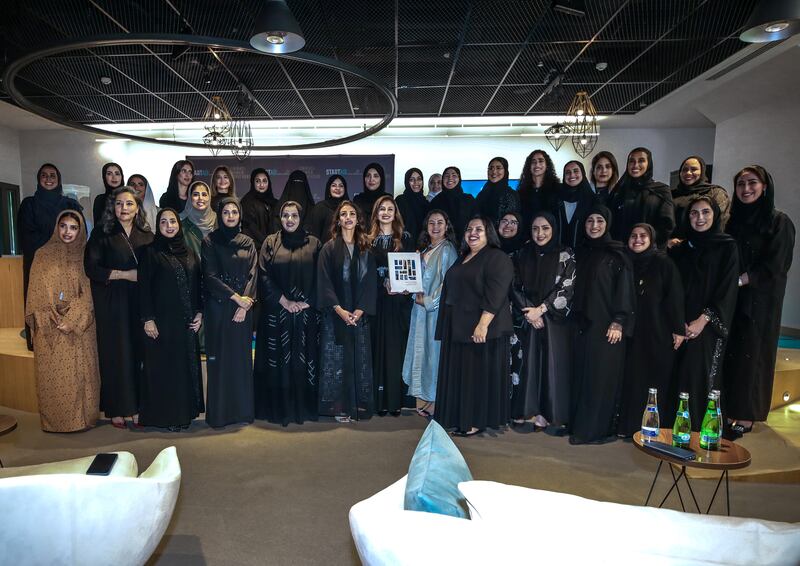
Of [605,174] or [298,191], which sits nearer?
[605,174]

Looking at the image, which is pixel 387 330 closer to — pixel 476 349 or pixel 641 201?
pixel 476 349

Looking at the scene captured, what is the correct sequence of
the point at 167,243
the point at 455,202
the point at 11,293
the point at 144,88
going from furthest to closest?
the point at 144,88, the point at 11,293, the point at 455,202, the point at 167,243

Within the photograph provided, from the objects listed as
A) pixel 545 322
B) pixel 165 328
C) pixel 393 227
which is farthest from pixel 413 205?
pixel 165 328

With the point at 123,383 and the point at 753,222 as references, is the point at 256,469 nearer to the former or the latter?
the point at 123,383

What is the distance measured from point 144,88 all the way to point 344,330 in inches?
221

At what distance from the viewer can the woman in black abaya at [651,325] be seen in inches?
149

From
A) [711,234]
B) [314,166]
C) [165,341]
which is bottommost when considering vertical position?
[165,341]

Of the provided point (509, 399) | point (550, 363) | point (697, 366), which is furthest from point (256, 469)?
point (697, 366)

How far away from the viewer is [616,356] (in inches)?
149

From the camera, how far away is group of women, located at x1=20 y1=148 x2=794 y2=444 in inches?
149

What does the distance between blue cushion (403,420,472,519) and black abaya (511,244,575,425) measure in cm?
273

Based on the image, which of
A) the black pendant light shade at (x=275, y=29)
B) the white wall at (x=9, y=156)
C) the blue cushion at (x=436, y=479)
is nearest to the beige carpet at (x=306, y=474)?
the blue cushion at (x=436, y=479)

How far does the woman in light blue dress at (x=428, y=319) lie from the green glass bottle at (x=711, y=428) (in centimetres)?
210

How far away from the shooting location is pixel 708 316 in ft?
12.3
